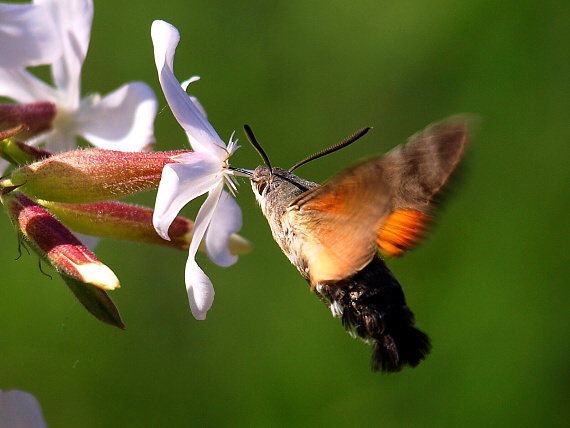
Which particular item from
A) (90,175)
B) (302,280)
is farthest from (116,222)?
(302,280)

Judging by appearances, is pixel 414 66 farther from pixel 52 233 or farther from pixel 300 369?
pixel 52 233

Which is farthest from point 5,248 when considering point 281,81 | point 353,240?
point 353,240

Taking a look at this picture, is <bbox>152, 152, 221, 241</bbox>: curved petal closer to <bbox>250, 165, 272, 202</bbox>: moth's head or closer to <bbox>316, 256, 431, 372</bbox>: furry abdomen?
<bbox>250, 165, 272, 202</bbox>: moth's head

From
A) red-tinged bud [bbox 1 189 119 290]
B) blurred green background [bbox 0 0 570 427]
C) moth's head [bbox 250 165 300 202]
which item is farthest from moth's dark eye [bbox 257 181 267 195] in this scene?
blurred green background [bbox 0 0 570 427]

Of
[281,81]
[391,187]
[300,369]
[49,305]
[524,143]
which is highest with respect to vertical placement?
[391,187]

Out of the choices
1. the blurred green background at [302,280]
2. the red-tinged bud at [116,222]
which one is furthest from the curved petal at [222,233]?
the blurred green background at [302,280]

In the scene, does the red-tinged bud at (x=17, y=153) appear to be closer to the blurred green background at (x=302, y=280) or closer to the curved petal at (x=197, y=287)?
the curved petal at (x=197, y=287)
